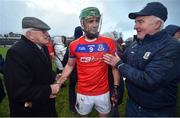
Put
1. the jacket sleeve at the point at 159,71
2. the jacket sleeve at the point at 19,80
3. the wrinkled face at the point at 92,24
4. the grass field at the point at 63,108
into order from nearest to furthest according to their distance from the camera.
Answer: the jacket sleeve at the point at 159,71
the jacket sleeve at the point at 19,80
the wrinkled face at the point at 92,24
the grass field at the point at 63,108

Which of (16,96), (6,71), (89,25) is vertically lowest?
(16,96)

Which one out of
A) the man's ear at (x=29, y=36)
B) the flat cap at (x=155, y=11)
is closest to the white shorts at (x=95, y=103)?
the man's ear at (x=29, y=36)

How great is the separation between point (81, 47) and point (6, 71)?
1437mm

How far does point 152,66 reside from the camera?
3.33 meters

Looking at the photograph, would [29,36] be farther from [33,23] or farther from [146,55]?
[146,55]

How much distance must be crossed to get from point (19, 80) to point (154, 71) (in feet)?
5.34

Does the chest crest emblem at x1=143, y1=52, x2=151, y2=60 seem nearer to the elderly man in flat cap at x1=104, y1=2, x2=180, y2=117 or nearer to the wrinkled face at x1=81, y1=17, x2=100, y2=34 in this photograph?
the elderly man in flat cap at x1=104, y1=2, x2=180, y2=117

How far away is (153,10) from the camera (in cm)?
356

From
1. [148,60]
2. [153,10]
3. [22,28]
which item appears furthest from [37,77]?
[153,10]

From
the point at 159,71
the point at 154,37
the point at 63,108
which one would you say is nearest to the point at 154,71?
the point at 159,71

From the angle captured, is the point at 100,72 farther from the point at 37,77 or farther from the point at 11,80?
the point at 11,80

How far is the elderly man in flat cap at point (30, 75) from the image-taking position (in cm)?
345

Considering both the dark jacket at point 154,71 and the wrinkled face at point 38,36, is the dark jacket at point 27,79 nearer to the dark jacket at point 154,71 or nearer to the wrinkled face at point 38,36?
the wrinkled face at point 38,36

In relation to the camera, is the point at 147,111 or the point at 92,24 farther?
the point at 92,24
